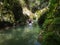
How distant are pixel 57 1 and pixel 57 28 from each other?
249 cm

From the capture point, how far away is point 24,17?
49.1 metres

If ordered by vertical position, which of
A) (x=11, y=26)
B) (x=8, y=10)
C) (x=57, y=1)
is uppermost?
(x=57, y=1)

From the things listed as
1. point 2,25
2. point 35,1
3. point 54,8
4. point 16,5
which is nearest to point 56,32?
point 54,8

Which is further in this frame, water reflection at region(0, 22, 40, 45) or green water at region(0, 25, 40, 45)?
green water at region(0, 25, 40, 45)

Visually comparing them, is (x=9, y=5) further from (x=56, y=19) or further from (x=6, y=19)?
(x=56, y=19)

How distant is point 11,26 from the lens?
41.0 metres

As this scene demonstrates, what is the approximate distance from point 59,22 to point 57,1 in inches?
89.1

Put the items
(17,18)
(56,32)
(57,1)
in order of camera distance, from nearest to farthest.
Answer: (56,32), (57,1), (17,18)

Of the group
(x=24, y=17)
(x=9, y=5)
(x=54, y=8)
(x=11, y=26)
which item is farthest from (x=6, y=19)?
(x=54, y=8)

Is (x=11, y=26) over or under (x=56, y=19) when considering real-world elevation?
under

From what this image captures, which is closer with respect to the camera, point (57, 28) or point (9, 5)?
point (57, 28)

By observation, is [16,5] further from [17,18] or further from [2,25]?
[2,25]

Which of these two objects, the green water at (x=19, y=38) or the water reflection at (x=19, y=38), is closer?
the water reflection at (x=19, y=38)

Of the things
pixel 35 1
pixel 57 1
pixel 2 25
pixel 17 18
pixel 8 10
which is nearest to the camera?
pixel 57 1
